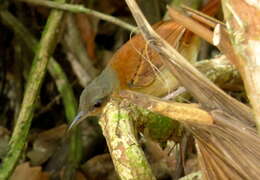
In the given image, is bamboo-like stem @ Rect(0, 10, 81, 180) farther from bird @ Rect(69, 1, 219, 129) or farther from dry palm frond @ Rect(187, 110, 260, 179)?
dry palm frond @ Rect(187, 110, 260, 179)

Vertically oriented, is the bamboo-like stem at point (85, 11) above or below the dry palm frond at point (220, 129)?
above

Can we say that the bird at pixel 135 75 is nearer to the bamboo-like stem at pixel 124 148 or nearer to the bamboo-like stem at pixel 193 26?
the bamboo-like stem at pixel 124 148

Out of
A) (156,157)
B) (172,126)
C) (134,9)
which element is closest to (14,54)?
(156,157)

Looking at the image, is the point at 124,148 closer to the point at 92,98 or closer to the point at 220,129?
the point at 220,129

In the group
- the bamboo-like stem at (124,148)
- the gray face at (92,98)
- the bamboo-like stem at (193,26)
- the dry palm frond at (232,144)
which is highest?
the gray face at (92,98)

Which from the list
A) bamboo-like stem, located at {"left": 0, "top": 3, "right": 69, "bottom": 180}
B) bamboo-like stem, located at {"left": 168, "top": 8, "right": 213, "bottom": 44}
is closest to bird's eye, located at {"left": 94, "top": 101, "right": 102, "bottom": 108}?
bamboo-like stem, located at {"left": 0, "top": 3, "right": 69, "bottom": 180}

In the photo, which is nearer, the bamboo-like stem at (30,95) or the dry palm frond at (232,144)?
the dry palm frond at (232,144)

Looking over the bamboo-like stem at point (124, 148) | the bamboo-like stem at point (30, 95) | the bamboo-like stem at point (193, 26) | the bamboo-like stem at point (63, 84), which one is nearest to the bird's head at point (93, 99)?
the bamboo-like stem at point (30, 95)
